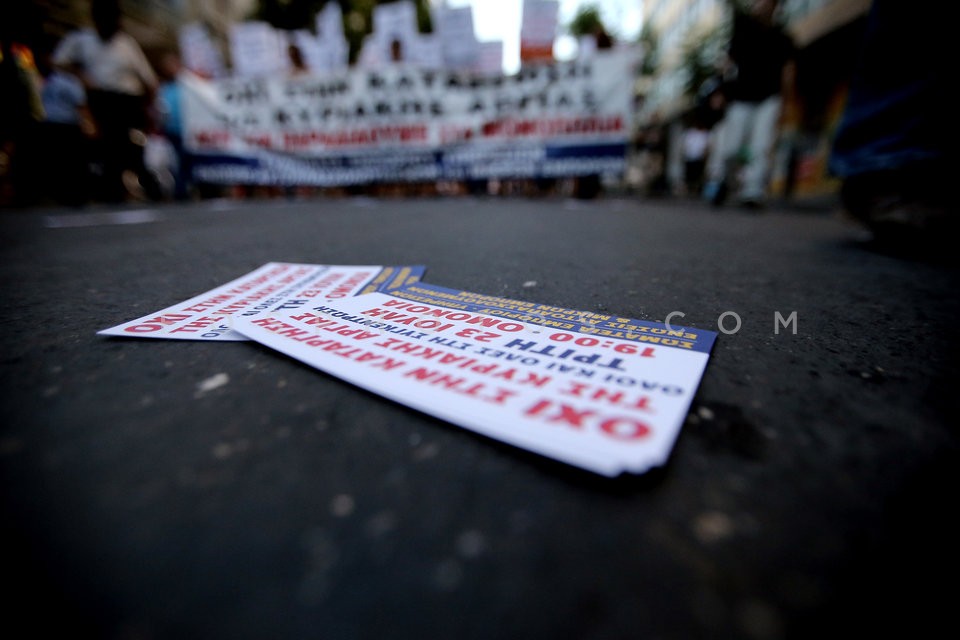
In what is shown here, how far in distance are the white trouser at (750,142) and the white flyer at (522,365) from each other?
175 inches

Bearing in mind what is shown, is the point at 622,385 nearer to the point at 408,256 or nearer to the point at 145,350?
the point at 145,350

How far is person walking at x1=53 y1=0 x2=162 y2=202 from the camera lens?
140 inches

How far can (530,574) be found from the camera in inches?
9.9

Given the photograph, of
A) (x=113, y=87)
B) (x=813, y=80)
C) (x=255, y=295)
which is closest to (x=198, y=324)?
(x=255, y=295)

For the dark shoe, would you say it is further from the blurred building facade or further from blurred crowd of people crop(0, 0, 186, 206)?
blurred crowd of people crop(0, 0, 186, 206)

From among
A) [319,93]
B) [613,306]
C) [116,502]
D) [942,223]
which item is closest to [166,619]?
[116,502]

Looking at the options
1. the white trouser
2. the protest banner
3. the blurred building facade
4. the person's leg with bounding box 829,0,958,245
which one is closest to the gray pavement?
the person's leg with bounding box 829,0,958,245

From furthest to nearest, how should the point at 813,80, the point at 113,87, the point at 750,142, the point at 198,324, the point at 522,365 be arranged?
1. the point at 750,142
2. the point at 813,80
3. the point at 113,87
4. the point at 198,324
5. the point at 522,365

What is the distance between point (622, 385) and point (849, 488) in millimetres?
193

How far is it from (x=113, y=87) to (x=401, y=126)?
9.25 feet

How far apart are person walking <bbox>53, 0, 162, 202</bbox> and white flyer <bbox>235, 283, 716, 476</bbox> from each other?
4797 millimetres

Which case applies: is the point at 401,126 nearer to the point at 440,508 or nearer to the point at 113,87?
the point at 113,87

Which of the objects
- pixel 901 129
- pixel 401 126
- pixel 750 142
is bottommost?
pixel 901 129

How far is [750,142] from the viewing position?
8023mm
